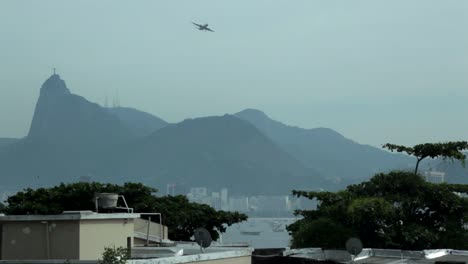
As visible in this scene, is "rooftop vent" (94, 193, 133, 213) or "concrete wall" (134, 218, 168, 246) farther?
"concrete wall" (134, 218, 168, 246)

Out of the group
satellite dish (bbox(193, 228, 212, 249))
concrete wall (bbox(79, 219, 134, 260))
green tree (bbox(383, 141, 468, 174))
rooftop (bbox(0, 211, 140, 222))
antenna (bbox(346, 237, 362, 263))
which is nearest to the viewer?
rooftop (bbox(0, 211, 140, 222))

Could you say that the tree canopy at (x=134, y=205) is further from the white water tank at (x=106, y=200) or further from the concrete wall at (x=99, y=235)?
the concrete wall at (x=99, y=235)

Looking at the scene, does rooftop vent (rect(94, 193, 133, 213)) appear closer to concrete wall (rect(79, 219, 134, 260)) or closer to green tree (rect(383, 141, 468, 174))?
concrete wall (rect(79, 219, 134, 260))

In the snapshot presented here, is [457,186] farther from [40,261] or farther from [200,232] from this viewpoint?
[40,261]

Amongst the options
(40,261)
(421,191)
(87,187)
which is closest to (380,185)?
(421,191)

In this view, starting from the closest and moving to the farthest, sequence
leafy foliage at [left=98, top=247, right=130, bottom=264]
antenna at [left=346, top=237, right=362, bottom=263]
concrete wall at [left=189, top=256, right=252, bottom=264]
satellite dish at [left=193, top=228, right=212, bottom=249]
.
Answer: leafy foliage at [left=98, top=247, right=130, bottom=264], concrete wall at [left=189, top=256, right=252, bottom=264], satellite dish at [left=193, top=228, right=212, bottom=249], antenna at [left=346, top=237, right=362, bottom=263]

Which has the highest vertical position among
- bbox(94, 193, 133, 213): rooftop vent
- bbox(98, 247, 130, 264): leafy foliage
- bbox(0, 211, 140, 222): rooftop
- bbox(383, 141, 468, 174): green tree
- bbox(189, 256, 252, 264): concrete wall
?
bbox(383, 141, 468, 174): green tree

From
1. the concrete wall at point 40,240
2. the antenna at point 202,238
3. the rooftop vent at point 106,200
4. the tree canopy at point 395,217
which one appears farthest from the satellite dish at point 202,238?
the tree canopy at point 395,217

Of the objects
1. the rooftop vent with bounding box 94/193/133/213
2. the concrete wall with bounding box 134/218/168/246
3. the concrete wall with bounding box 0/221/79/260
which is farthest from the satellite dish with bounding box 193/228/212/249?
the concrete wall with bounding box 134/218/168/246

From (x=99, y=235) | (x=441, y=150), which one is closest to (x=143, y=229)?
(x=99, y=235)
